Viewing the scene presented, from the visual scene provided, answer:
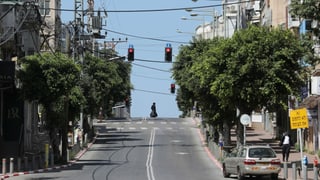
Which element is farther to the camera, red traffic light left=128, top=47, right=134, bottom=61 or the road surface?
red traffic light left=128, top=47, right=134, bottom=61

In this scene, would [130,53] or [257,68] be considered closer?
[257,68]

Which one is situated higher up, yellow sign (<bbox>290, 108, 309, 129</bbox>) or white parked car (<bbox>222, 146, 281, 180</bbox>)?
yellow sign (<bbox>290, 108, 309, 129</bbox>)

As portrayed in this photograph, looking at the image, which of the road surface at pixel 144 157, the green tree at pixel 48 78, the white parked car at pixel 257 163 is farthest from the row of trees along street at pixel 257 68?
the green tree at pixel 48 78

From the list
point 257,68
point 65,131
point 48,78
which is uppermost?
point 257,68

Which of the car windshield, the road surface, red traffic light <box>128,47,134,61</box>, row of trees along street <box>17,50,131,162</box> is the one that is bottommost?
the road surface

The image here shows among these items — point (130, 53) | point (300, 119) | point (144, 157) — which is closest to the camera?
point (300, 119)

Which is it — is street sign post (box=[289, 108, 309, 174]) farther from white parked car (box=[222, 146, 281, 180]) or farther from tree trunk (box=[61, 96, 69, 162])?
tree trunk (box=[61, 96, 69, 162])

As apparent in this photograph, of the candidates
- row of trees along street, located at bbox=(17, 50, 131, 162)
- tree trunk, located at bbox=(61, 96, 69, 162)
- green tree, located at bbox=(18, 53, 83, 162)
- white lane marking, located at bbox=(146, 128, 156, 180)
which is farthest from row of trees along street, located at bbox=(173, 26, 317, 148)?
tree trunk, located at bbox=(61, 96, 69, 162)

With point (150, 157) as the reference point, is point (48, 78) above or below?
above

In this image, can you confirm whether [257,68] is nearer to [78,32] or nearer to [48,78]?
[48,78]

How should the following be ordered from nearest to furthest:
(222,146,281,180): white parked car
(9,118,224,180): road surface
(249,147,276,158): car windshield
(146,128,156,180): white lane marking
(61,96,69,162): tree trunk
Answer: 1. (222,146,281,180): white parked car
2. (249,147,276,158): car windshield
3. (9,118,224,180): road surface
4. (146,128,156,180): white lane marking
5. (61,96,69,162): tree trunk

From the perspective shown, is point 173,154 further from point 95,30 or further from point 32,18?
point 95,30

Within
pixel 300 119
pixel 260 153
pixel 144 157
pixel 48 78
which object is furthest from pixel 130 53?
pixel 300 119

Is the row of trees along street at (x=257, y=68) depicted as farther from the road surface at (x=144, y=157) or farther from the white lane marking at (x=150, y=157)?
the white lane marking at (x=150, y=157)
